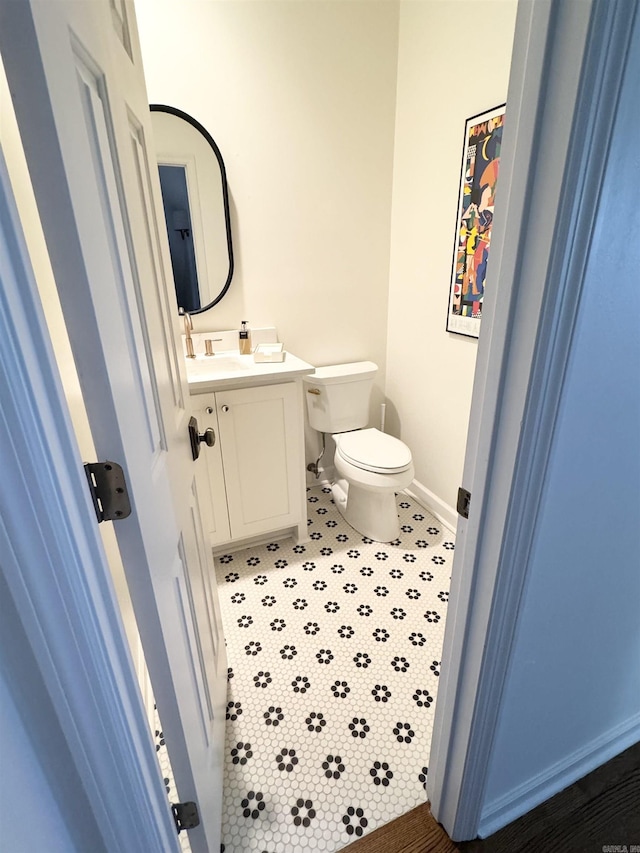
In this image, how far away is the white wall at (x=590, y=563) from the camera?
614 millimetres

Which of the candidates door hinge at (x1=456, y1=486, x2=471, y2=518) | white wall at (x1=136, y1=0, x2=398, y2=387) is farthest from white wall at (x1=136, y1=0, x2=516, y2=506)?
door hinge at (x1=456, y1=486, x2=471, y2=518)

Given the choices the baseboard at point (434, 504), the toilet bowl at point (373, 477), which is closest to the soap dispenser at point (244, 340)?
the toilet bowl at point (373, 477)

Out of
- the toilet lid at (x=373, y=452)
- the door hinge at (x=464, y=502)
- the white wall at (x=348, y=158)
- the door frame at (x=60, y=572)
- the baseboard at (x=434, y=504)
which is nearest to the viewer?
the door frame at (x=60, y=572)

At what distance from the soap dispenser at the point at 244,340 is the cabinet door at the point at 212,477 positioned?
457 mm

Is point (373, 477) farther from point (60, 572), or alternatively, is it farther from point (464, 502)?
point (60, 572)

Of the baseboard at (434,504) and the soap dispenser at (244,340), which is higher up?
the soap dispenser at (244,340)

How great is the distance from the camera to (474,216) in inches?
68.4

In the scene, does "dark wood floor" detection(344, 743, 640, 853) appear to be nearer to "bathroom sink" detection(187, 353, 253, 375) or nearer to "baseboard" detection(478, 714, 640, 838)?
"baseboard" detection(478, 714, 640, 838)

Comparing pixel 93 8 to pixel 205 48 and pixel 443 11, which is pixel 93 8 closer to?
pixel 205 48

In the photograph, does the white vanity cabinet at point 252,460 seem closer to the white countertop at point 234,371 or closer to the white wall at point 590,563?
the white countertop at point 234,371

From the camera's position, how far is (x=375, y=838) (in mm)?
1036

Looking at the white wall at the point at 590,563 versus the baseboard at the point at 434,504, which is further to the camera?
the baseboard at the point at 434,504

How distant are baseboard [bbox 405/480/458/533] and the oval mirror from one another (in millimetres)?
1493

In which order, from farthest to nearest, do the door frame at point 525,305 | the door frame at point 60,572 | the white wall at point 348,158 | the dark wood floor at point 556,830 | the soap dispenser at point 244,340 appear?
the soap dispenser at point 244,340, the white wall at point 348,158, the dark wood floor at point 556,830, the door frame at point 525,305, the door frame at point 60,572
